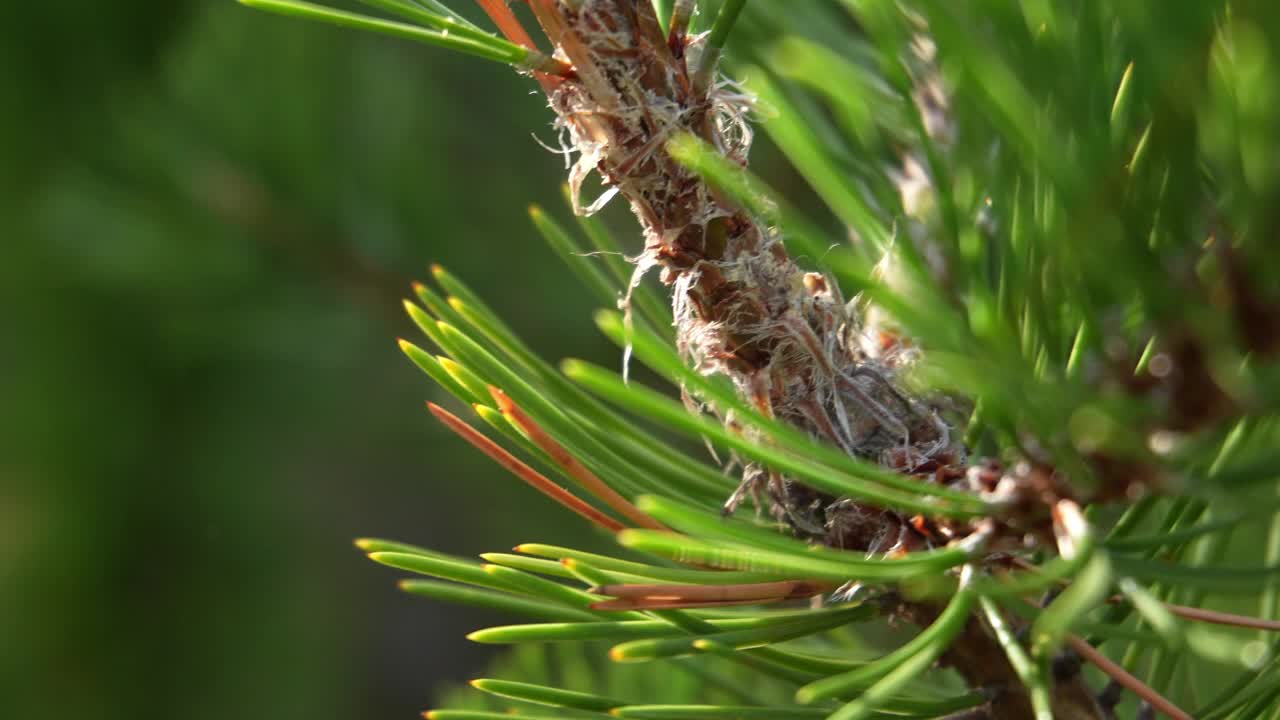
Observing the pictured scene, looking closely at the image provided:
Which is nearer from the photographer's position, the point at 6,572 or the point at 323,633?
the point at 6,572

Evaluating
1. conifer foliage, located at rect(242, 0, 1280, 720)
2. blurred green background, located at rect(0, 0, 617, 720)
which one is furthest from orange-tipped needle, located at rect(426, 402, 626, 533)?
blurred green background, located at rect(0, 0, 617, 720)

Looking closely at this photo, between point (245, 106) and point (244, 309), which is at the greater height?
point (245, 106)

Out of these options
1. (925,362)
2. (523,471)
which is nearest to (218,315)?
(523,471)

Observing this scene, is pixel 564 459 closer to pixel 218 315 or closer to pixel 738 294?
pixel 738 294

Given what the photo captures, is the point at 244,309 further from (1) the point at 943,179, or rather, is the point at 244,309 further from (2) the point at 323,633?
(1) the point at 943,179

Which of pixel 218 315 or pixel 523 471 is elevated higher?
pixel 218 315

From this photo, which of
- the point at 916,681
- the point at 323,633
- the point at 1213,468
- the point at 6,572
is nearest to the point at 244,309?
the point at 6,572

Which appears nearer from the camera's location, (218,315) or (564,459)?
(564,459)
